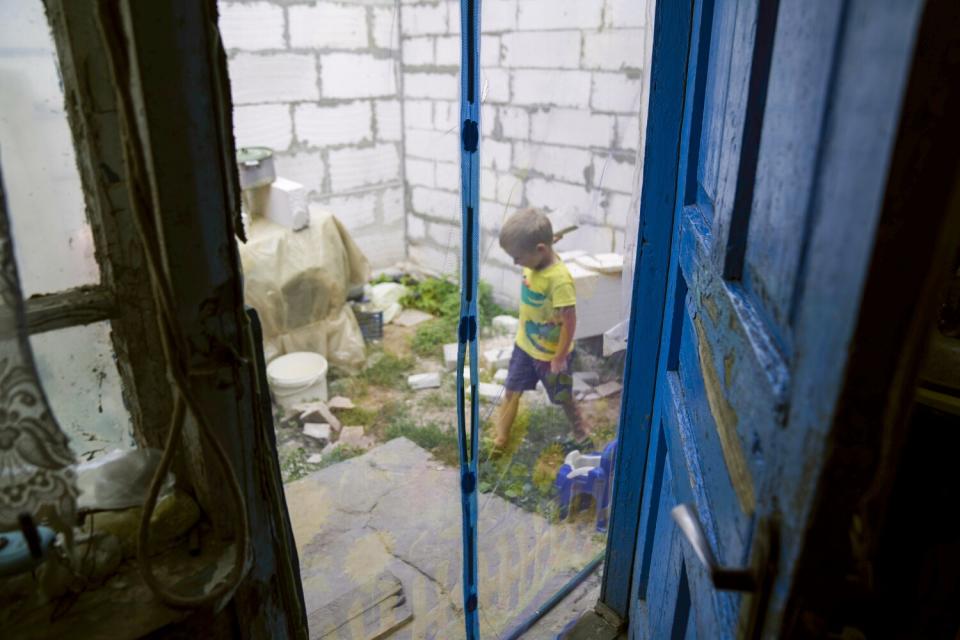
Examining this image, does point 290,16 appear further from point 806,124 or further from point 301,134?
point 806,124

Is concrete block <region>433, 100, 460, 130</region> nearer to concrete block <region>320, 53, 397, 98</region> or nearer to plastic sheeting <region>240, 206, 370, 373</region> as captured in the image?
concrete block <region>320, 53, 397, 98</region>

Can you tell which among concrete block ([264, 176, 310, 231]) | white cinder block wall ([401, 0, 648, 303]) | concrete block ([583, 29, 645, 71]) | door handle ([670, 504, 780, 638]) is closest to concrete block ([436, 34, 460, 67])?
white cinder block wall ([401, 0, 648, 303])

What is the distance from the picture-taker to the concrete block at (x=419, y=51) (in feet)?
17.2

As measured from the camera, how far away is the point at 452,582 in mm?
2422

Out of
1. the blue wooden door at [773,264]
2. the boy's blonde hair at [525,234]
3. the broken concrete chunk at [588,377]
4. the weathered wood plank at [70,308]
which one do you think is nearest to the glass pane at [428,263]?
the broken concrete chunk at [588,377]

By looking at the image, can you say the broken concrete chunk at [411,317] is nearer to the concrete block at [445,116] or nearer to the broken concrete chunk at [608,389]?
the concrete block at [445,116]

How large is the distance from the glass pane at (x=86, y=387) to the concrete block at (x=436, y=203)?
4527 millimetres

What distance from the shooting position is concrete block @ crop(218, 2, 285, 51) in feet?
14.6

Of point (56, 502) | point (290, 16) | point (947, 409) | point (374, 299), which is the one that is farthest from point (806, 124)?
point (290, 16)

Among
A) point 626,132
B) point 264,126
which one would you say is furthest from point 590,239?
point 264,126

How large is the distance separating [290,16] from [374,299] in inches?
89.9

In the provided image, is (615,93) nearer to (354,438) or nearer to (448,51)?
(448,51)

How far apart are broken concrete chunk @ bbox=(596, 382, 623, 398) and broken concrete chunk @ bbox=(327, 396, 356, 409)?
1550 mm

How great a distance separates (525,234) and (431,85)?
287 cm
